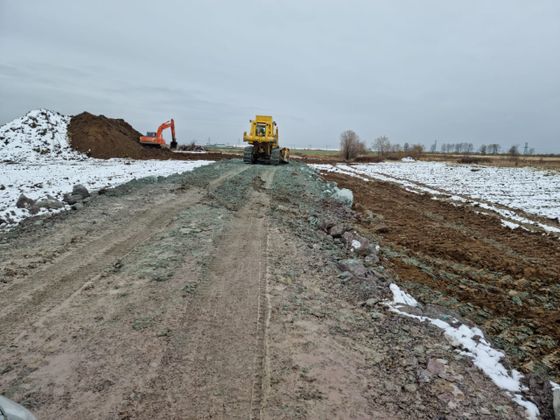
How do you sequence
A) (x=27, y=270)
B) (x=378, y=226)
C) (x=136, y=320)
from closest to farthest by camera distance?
(x=136, y=320)
(x=27, y=270)
(x=378, y=226)

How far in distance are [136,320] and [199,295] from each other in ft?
2.65

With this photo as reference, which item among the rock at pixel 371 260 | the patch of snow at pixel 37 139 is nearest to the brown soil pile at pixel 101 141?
the patch of snow at pixel 37 139

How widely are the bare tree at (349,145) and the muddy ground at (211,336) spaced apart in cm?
6346

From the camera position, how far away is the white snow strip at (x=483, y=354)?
3268mm

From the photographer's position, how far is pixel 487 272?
708 cm

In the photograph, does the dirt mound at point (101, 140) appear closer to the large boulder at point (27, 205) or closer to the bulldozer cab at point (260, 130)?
the bulldozer cab at point (260, 130)

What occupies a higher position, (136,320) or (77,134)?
(77,134)

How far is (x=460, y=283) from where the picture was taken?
20.9 feet

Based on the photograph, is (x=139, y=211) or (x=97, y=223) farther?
(x=139, y=211)

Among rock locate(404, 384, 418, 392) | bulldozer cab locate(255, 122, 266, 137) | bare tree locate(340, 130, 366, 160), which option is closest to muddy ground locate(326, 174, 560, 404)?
rock locate(404, 384, 418, 392)

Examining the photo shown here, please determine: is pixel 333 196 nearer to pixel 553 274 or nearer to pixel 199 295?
pixel 553 274

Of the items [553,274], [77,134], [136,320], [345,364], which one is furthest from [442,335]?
[77,134]

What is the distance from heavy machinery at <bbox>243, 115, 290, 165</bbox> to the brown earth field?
1361cm

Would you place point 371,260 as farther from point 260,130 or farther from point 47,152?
point 47,152
